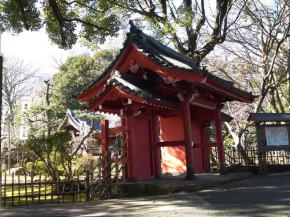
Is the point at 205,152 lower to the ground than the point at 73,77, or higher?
lower

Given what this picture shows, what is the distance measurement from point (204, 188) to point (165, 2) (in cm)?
1004

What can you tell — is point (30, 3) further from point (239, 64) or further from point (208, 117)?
point (239, 64)

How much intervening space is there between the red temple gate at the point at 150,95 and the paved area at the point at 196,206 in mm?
2395

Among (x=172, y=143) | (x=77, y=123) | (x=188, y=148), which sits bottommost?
(x=188, y=148)

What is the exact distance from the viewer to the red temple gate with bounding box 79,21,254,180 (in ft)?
32.7

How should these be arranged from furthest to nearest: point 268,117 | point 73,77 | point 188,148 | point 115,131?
1. point 73,77
2. point 268,117
3. point 115,131
4. point 188,148

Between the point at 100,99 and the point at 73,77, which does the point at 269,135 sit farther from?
the point at 73,77

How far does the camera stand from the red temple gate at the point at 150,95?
9.98 m

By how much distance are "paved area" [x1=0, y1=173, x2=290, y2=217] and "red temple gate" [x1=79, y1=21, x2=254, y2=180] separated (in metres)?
2.39

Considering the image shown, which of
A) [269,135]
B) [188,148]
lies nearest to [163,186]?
[188,148]

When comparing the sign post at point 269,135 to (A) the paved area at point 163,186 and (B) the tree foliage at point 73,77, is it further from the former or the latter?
(B) the tree foliage at point 73,77

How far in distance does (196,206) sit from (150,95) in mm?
3715

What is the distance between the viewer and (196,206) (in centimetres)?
710

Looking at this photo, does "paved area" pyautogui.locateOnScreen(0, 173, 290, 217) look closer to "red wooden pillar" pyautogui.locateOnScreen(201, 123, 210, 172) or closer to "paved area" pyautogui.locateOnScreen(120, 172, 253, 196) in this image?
"paved area" pyautogui.locateOnScreen(120, 172, 253, 196)
